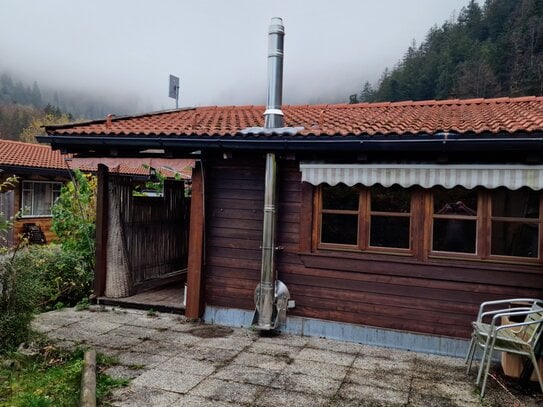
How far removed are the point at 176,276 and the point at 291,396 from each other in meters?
5.62

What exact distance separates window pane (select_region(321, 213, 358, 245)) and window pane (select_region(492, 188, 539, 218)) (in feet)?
5.87

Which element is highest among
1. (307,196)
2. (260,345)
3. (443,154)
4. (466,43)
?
(466,43)

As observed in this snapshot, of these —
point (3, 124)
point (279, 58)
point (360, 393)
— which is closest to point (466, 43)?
point (279, 58)

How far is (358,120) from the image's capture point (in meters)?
6.98

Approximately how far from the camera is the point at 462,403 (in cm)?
437

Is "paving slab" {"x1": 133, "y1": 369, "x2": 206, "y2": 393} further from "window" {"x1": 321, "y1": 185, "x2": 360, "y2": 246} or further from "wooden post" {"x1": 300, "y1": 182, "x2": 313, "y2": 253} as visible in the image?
"window" {"x1": 321, "y1": 185, "x2": 360, "y2": 246}

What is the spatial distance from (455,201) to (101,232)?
5.83 metres

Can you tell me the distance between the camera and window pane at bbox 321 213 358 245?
643 centimetres

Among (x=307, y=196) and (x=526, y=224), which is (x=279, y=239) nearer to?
(x=307, y=196)

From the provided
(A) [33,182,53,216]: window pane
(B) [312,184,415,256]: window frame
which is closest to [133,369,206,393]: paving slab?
(B) [312,184,415,256]: window frame

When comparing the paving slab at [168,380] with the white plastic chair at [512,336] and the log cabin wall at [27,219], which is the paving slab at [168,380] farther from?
the log cabin wall at [27,219]

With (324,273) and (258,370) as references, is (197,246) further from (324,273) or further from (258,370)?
(258,370)

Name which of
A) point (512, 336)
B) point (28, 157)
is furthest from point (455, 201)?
point (28, 157)

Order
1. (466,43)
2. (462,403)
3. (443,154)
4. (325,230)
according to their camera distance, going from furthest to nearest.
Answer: (466,43) → (325,230) → (443,154) → (462,403)
